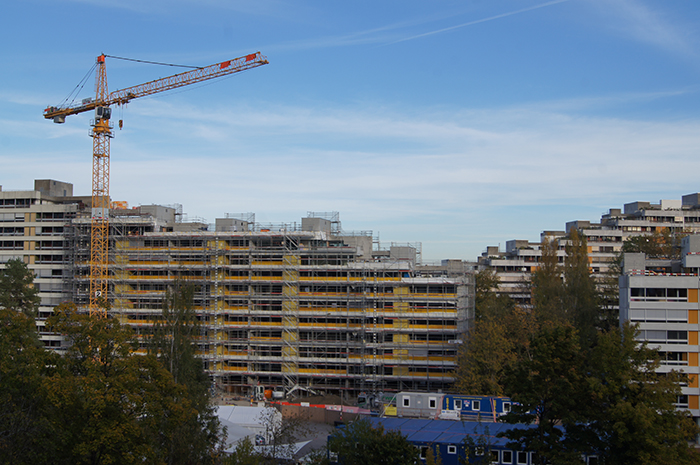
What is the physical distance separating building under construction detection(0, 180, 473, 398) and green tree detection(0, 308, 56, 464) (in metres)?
33.8

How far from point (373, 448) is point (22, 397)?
14.5m

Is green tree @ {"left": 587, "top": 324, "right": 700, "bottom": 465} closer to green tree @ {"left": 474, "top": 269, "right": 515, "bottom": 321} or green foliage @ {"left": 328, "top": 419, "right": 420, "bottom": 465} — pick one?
green foliage @ {"left": 328, "top": 419, "right": 420, "bottom": 465}

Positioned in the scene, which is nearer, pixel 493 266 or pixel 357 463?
pixel 357 463

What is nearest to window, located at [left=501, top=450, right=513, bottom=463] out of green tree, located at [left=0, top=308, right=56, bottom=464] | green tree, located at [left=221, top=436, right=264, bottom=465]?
green tree, located at [left=221, top=436, right=264, bottom=465]

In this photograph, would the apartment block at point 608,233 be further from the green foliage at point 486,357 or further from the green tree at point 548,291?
the green foliage at point 486,357

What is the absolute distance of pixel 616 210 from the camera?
11625cm

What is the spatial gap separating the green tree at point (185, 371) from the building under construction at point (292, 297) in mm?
16705

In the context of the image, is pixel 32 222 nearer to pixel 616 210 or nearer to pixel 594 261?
pixel 594 261

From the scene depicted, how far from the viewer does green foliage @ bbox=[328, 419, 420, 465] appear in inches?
1037

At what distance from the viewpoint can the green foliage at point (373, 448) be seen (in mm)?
26344

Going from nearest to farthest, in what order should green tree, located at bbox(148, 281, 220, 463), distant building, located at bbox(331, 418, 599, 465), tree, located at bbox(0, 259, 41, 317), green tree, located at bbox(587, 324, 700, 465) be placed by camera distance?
green tree, located at bbox(587, 324, 700, 465)
green tree, located at bbox(148, 281, 220, 463)
distant building, located at bbox(331, 418, 599, 465)
tree, located at bbox(0, 259, 41, 317)

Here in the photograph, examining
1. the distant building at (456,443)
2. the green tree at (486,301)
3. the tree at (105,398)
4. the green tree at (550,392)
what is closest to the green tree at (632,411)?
the green tree at (550,392)

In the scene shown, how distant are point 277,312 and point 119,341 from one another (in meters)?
38.7

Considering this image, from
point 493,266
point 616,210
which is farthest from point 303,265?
point 616,210
